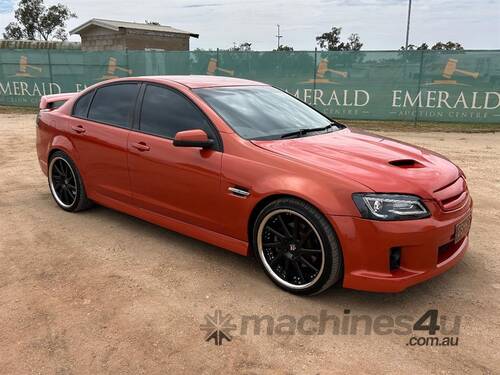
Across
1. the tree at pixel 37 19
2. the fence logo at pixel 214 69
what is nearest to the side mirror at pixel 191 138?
the fence logo at pixel 214 69

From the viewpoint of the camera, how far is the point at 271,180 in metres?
3.50

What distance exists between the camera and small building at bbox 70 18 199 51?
97.3 ft

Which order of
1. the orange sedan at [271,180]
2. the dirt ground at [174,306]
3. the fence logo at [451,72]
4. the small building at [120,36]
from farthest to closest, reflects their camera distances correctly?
the small building at [120,36]
the fence logo at [451,72]
the orange sedan at [271,180]
the dirt ground at [174,306]

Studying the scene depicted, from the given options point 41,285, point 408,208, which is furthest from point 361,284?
point 41,285

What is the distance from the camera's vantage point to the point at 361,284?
3.22 m

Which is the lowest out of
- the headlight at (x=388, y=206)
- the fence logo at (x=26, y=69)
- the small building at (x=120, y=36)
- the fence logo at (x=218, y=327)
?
the fence logo at (x=218, y=327)

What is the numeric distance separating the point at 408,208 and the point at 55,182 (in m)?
4.13

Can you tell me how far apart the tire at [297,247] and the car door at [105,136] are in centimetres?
170

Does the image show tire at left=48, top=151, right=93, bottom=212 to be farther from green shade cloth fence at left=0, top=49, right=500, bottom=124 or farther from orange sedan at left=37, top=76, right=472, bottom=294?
green shade cloth fence at left=0, top=49, right=500, bottom=124

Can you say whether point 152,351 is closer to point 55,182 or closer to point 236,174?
point 236,174

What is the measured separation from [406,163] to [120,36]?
1150 inches

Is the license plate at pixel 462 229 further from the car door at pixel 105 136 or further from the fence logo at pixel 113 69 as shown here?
the fence logo at pixel 113 69

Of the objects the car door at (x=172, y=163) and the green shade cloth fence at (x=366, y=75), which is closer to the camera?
the car door at (x=172, y=163)

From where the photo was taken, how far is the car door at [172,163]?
3906mm
